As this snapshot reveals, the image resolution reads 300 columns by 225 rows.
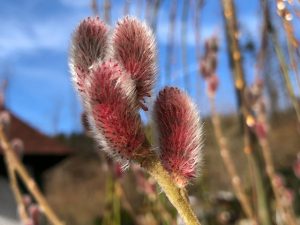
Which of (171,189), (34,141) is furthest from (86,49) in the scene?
(34,141)

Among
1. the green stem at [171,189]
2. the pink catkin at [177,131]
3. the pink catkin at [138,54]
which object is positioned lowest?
the green stem at [171,189]

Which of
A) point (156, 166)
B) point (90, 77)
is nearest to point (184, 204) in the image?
point (156, 166)

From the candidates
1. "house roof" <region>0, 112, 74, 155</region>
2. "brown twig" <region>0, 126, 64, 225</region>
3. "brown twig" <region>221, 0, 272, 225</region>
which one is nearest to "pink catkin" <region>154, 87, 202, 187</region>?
"brown twig" <region>0, 126, 64, 225</region>

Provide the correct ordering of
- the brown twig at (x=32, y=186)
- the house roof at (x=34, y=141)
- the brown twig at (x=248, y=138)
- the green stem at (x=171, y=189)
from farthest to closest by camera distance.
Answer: the house roof at (x=34, y=141), the brown twig at (x=248, y=138), the brown twig at (x=32, y=186), the green stem at (x=171, y=189)

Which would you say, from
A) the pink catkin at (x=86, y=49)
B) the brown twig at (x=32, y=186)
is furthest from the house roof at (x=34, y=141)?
the pink catkin at (x=86, y=49)

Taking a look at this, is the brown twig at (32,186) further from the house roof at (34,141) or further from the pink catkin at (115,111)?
the house roof at (34,141)

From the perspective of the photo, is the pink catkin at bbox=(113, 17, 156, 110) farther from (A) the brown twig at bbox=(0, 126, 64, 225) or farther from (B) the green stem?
(A) the brown twig at bbox=(0, 126, 64, 225)
